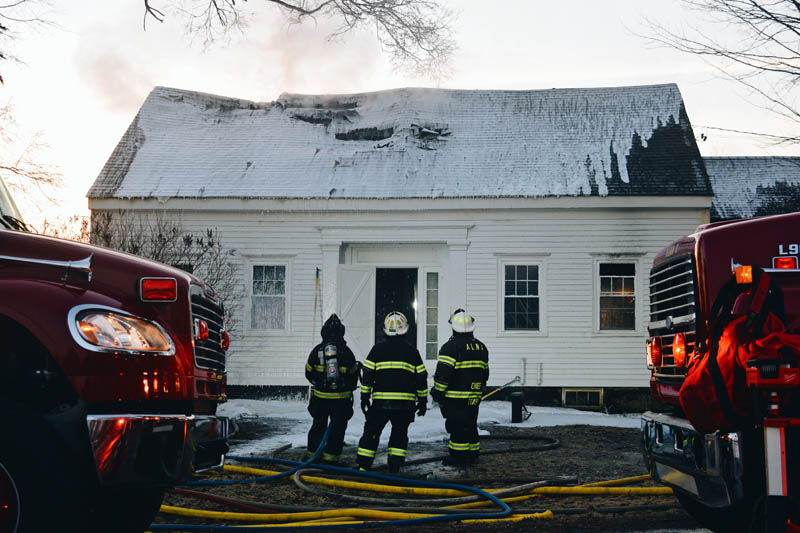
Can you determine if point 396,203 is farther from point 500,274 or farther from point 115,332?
point 115,332

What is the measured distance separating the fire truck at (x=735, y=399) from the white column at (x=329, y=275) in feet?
37.7

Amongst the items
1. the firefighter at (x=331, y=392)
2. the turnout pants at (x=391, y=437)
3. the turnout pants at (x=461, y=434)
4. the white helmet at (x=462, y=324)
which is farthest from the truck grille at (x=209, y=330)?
the white helmet at (x=462, y=324)

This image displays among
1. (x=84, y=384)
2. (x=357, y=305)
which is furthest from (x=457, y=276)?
(x=84, y=384)

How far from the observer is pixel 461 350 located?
10.5m

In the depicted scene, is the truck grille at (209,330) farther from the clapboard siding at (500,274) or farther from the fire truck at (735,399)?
the clapboard siding at (500,274)

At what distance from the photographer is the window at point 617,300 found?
17.2 m

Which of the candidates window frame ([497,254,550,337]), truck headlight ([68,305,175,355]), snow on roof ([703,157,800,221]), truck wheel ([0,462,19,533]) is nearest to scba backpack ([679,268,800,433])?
truck headlight ([68,305,175,355])

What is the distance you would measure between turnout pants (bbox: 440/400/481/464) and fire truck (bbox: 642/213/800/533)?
4066mm

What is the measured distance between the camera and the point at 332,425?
394 inches

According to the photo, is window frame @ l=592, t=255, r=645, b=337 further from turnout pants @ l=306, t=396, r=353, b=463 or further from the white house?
turnout pants @ l=306, t=396, r=353, b=463

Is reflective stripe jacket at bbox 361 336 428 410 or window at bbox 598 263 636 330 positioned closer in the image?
reflective stripe jacket at bbox 361 336 428 410

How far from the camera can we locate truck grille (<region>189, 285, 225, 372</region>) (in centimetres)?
488

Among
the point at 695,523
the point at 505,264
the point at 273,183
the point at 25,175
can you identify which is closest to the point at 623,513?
the point at 695,523

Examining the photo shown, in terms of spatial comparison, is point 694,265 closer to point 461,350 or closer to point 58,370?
point 58,370
